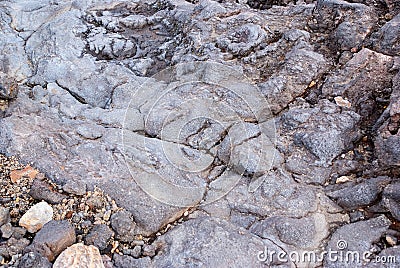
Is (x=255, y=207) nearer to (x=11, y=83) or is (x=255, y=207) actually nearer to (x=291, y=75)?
(x=291, y=75)

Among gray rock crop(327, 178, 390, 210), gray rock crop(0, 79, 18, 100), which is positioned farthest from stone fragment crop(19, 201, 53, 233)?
gray rock crop(327, 178, 390, 210)

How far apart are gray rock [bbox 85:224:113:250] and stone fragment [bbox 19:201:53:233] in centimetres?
24

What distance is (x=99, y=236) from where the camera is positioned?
229cm

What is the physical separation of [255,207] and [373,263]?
2.24 feet

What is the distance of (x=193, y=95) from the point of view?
320cm

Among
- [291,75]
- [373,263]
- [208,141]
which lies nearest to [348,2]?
[291,75]

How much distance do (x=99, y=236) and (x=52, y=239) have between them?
241 mm

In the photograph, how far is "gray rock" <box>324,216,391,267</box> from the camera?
2.21 metres

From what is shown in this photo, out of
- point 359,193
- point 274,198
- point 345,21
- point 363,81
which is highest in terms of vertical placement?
point 345,21

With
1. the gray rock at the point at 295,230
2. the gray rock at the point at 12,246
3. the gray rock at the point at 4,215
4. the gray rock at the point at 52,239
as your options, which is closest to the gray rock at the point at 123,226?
the gray rock at the point at 52,239

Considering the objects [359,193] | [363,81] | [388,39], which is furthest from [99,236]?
[388,39]

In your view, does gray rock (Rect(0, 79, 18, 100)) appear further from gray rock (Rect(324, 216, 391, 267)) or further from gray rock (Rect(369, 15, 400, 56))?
gray rock (Rect(369, 15, 400, 56))

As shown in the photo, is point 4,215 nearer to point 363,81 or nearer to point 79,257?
point 79,257

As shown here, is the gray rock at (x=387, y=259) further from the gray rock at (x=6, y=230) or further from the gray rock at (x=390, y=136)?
the gray rock at (x=6, y=230)
